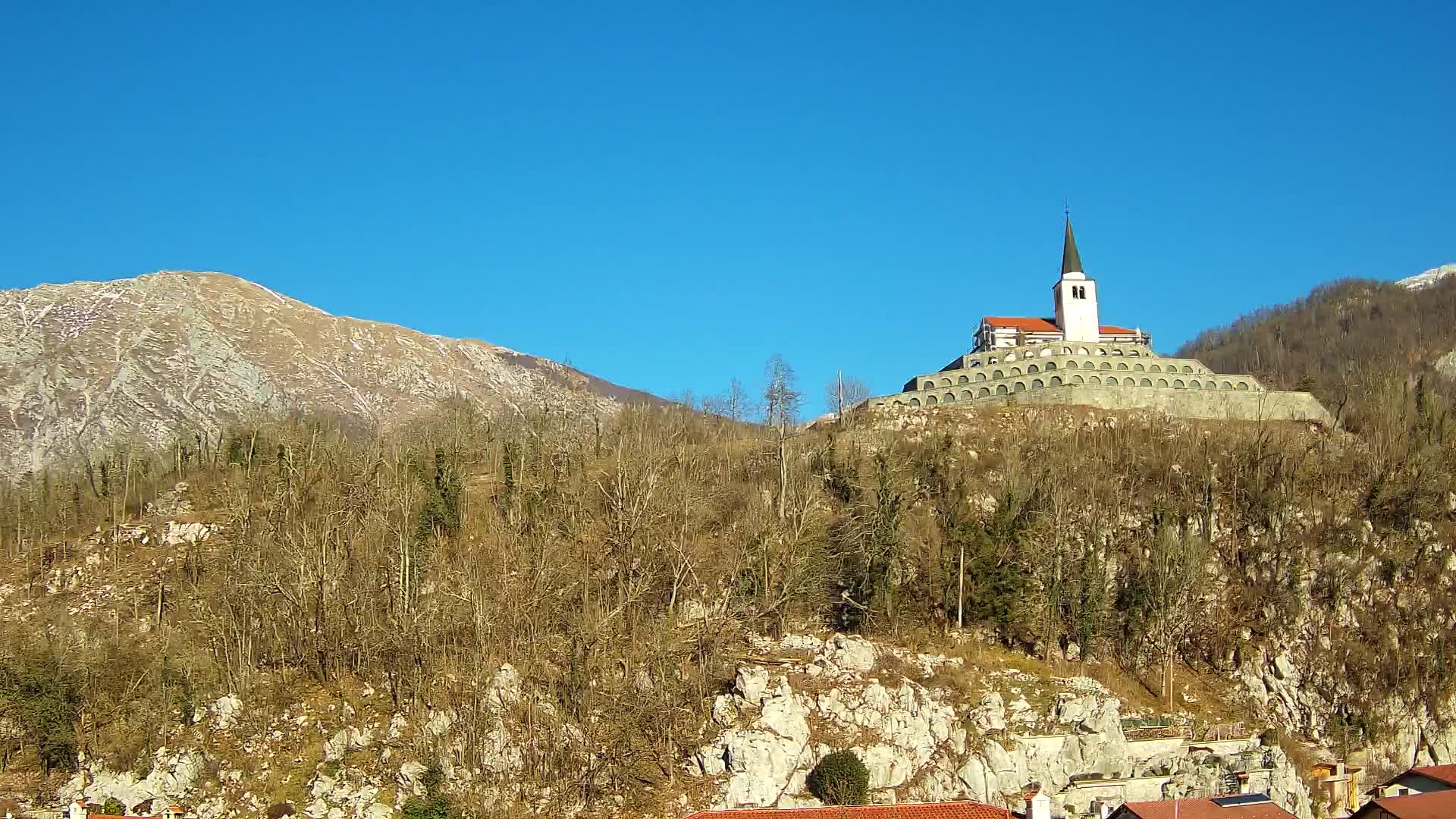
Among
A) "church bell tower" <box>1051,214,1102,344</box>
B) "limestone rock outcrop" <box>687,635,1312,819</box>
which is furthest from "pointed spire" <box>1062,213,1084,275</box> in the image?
"limestone rock outcrop" <box>687,635,1312,819</box>

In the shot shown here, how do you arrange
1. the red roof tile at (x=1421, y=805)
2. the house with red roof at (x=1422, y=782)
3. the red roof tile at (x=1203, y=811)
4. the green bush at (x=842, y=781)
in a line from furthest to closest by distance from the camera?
the green bush at (x=842, y=781) → the house with red roof at (x=1422, y=782) → the red roof tile at (x=1203, y=811) → the red roof tile at (x=1421, y=805)

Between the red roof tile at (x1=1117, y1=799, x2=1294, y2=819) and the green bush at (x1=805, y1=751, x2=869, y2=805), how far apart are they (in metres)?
8.22

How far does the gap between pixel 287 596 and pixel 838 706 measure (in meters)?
19.8

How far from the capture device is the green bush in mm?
42062

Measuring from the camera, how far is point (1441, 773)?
140ft

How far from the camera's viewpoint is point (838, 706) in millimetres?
45406

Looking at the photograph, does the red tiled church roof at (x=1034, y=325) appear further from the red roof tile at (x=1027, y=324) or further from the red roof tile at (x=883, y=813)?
the red roof tile at (x=883, y=813)

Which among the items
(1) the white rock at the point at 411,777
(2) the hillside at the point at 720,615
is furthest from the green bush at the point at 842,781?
(1) the white rock at the point at 411,777

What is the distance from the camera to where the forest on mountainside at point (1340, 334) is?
12938cm

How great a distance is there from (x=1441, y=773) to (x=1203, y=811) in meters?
11.2

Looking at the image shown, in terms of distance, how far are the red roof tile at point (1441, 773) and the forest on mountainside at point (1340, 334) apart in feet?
182

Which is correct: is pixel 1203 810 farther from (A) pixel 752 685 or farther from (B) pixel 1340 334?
(B) pixel 1340 334

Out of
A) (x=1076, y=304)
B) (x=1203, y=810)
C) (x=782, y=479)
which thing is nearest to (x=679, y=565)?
(x=782, y=479)

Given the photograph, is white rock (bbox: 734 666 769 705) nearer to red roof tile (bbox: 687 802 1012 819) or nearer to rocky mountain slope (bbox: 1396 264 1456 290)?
red roof tile (bbox: 687 802 1012 819)
